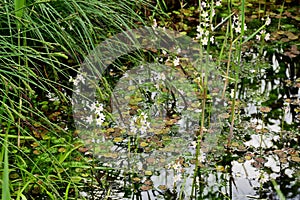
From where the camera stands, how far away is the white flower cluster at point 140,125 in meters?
2.78

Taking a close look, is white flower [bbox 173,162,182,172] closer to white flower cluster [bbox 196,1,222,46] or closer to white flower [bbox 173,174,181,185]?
white flower [bbox 173,174,181,185]

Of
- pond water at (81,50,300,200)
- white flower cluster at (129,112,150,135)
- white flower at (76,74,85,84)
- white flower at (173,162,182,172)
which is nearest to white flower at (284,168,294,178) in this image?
pond water at (81,50,300,200)

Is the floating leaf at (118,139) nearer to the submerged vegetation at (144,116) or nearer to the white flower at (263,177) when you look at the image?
the submerged vegetation at (144,116)

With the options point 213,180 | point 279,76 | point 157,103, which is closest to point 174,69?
point 157,103

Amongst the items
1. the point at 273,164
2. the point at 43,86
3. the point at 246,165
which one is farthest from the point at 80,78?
the point at 273,164

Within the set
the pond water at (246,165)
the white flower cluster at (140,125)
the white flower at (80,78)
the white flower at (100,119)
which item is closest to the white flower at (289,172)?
the pond water at (246,165)

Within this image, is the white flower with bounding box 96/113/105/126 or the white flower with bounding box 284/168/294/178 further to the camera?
the white flower with bounding box 96/113/105/126

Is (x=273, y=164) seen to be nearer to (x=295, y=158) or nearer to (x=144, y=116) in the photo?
(x=295, y=158)

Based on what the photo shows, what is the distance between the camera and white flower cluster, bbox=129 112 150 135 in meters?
2.78

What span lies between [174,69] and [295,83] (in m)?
0.73

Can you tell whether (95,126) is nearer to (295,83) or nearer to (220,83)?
(220,83)

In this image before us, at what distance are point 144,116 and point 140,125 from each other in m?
0.11

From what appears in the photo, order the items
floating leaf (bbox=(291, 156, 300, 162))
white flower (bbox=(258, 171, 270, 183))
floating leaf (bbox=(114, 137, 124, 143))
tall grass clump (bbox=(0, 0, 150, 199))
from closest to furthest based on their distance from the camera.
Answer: tall grass clump (bbox=(0, 0, 150, 199))
white flower (bbox=(258, 171, 270, 183))
floating leaf (bbox=(291, 156, 300, 162))
floating leaf (bbox=(114, 137, 124, 143))

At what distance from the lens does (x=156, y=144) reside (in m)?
2.71
